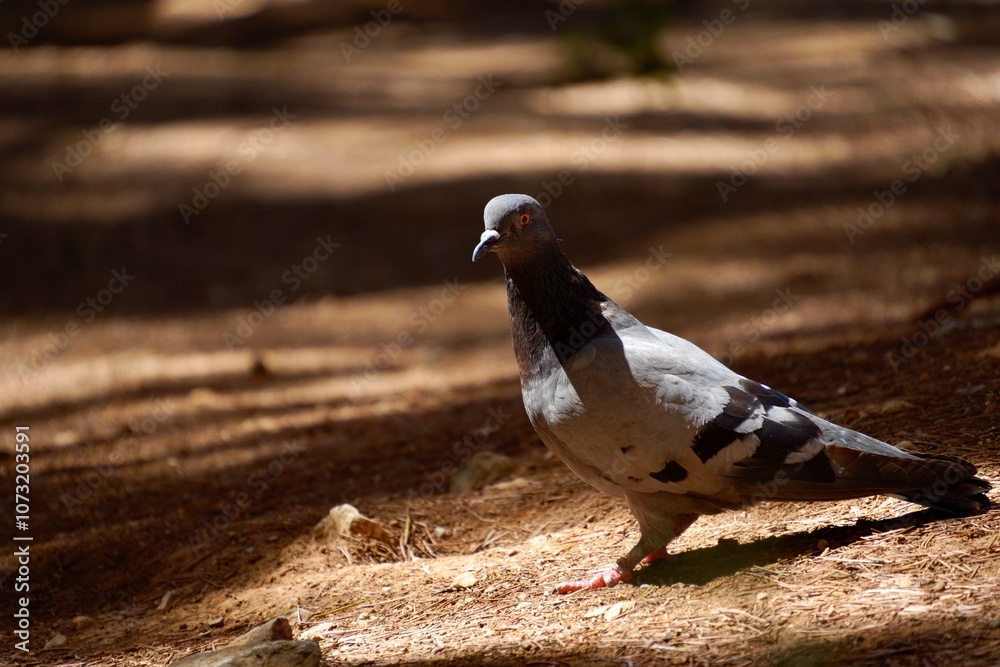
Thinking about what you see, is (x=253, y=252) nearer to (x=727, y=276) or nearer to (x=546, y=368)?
(x=727, y=276)

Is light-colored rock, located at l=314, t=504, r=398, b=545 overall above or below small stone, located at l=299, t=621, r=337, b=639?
above

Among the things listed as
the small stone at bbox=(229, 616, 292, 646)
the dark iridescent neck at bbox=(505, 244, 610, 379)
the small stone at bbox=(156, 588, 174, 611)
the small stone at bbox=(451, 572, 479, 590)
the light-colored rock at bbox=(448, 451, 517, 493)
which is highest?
the dark iridescent neck at bbox=(505, 244, 610, 379)

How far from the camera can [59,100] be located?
12.4 m

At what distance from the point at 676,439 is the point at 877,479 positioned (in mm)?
752

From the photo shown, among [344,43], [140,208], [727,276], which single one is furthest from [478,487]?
[344,43]

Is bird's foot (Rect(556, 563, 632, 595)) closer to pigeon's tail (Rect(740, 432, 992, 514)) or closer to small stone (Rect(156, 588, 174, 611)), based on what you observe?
pigeon's tail (Rect(740, 432, 992, 514))

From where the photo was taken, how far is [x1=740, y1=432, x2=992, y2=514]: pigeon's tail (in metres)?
3.32

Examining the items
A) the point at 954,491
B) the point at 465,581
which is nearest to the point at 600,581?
the point at 465,581

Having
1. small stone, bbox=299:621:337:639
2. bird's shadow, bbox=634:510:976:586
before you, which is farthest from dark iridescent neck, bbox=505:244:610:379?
small stone, bbox=299:621:337:639

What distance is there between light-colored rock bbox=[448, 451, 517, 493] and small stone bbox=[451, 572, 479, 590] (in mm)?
1373

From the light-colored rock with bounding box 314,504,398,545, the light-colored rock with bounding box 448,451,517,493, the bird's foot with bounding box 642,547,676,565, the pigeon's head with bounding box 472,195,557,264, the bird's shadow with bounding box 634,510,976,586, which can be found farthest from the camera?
the light-colored rock with bounding box 448,451,517,493

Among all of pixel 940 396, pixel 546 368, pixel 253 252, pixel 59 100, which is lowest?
pixel 940 396

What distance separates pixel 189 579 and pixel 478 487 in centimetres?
166

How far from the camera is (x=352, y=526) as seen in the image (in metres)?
4.43
